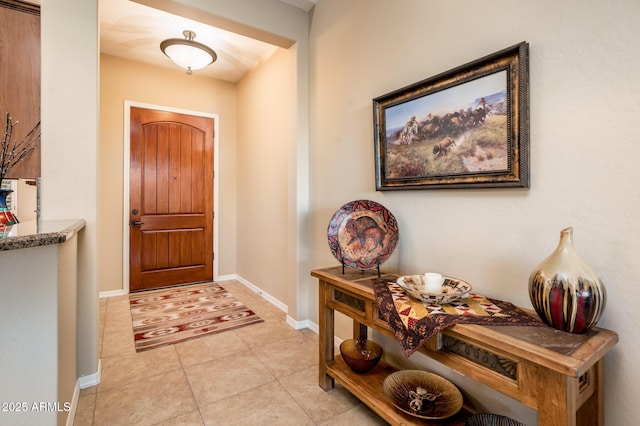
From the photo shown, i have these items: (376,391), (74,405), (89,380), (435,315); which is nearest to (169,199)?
(89,380)

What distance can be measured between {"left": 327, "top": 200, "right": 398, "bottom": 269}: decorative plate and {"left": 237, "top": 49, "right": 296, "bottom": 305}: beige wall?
3.23 feet

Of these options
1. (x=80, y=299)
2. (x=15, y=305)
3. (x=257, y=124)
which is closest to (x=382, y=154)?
(x=15, y=305)

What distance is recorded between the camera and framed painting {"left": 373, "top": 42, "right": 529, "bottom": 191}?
131cm

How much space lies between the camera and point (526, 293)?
132 cm

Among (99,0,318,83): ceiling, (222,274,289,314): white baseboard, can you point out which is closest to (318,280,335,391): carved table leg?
(222,274,289,314): white baseboard

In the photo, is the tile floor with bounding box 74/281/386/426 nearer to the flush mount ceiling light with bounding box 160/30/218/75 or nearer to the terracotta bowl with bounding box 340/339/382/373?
the terracotta bowl with bounding box 340/339/382/373

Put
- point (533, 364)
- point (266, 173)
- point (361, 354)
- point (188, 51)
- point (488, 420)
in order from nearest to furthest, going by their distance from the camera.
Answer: point (533, 364)
point (488, 420)
point (361, 354)
point (188, 51)
point (266, 173)

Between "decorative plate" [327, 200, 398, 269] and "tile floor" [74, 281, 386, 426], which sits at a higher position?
"decorative plate" [327, 200, 398, 269]

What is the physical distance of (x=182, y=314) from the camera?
3.17m

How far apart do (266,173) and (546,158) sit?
293cm

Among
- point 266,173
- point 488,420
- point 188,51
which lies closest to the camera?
point 488,420

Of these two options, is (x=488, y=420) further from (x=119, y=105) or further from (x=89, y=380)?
(x=119, y=105)

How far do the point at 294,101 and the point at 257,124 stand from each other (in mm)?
1243

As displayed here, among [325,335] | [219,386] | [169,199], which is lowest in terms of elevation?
[219,386]
